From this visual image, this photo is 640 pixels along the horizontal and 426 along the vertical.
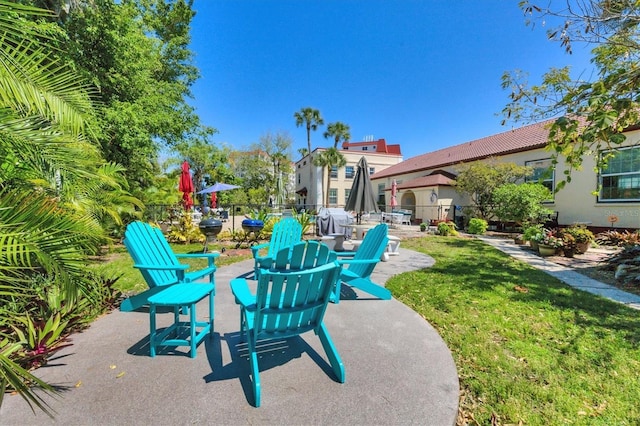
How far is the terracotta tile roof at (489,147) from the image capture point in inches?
595

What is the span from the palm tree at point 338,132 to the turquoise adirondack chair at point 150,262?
96.8 ft

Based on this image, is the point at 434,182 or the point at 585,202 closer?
the point at 585,202

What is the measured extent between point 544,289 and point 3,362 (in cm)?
Result: 626

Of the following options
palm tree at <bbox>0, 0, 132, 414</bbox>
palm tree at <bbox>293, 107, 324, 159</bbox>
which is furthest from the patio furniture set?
palm tree at <bbox>293, 107, 324, 159</bbox>

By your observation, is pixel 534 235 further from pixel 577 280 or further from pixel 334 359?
pixel 334 359

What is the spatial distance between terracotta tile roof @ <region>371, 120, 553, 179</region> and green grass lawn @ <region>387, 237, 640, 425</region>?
35.2 feet

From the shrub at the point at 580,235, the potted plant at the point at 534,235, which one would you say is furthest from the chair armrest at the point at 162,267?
the shrub at the point at 580,235

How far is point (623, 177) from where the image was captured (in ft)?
36.4

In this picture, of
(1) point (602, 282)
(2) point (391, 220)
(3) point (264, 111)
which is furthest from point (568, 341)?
(3) point (264, 111)

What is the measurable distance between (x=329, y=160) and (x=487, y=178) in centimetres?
1760

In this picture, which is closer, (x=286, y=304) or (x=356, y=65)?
(x=286, y=304)

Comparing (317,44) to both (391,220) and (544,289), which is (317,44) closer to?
(391,220)

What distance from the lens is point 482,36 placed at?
27.1ft

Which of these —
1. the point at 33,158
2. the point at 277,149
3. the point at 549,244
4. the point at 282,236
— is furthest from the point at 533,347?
the point at 277,149
